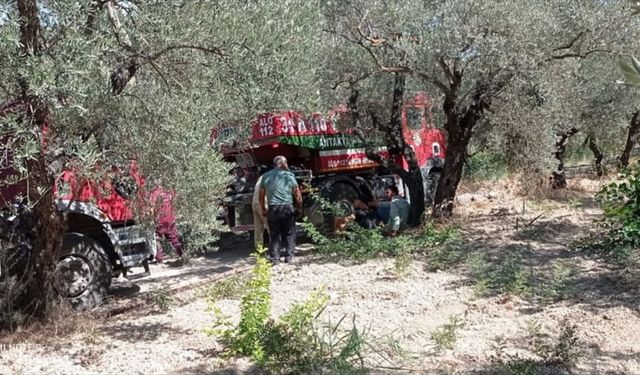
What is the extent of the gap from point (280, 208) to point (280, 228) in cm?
28

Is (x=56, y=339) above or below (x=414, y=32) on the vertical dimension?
below

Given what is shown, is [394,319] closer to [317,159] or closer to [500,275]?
[500,275]

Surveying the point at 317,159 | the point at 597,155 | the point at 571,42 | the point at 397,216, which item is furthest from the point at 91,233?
the point at 597,155

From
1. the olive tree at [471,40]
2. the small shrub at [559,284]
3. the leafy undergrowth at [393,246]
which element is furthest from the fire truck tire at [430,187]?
the small shrub at [559,284]

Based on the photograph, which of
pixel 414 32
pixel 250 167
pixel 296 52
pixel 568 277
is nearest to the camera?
pixel 296 52

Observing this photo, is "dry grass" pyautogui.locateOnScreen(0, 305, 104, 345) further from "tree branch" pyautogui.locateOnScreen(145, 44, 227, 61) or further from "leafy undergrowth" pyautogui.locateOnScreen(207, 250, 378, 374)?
"tree branch" pyautogui.locateOnScreen(145, 44, 227, 61)

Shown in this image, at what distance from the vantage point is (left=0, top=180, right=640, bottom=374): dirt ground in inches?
185

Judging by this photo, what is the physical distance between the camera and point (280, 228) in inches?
340

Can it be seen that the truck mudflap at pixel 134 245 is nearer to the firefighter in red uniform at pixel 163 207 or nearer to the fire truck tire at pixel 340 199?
the firefighter in red uniform at pixel 163 207

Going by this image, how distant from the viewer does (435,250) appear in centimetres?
840

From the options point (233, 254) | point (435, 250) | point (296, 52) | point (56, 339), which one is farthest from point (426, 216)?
point (56, 339)

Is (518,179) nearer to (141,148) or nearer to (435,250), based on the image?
(435,250)

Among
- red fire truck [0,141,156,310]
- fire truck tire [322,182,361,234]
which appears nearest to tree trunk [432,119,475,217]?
fire truck tire [322,182,361,234]

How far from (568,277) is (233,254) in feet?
19.7
